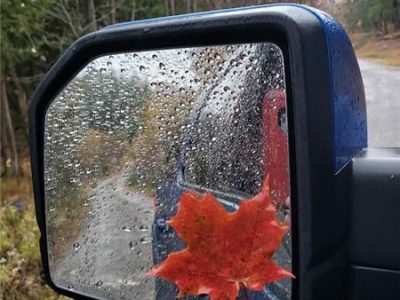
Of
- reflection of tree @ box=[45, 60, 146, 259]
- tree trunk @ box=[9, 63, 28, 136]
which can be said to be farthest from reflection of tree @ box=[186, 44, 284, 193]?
tree trunk @ box=[9, 63, 28, 136]

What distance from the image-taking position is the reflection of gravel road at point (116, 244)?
113cm

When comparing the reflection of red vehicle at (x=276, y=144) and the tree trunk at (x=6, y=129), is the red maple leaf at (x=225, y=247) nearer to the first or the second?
the reflection of red vehicle at (x=276, y=144)

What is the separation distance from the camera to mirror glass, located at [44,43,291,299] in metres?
0.91

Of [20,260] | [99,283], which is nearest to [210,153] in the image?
[99,283]

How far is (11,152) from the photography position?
911cm

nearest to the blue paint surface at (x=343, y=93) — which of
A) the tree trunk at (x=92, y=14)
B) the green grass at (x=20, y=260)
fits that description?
the green grass at (x=20, y=260)

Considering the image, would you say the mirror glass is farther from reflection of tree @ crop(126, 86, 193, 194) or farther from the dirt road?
the dirt road

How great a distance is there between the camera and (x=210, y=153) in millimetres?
973

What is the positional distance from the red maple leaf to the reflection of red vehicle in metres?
0.07

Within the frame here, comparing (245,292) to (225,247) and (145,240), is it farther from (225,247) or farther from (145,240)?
(145,240)


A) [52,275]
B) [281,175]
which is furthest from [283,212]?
[52,275]

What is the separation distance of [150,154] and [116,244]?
0.63ft

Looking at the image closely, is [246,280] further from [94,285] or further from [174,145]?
[94,285]

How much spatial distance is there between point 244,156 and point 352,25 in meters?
0.33
